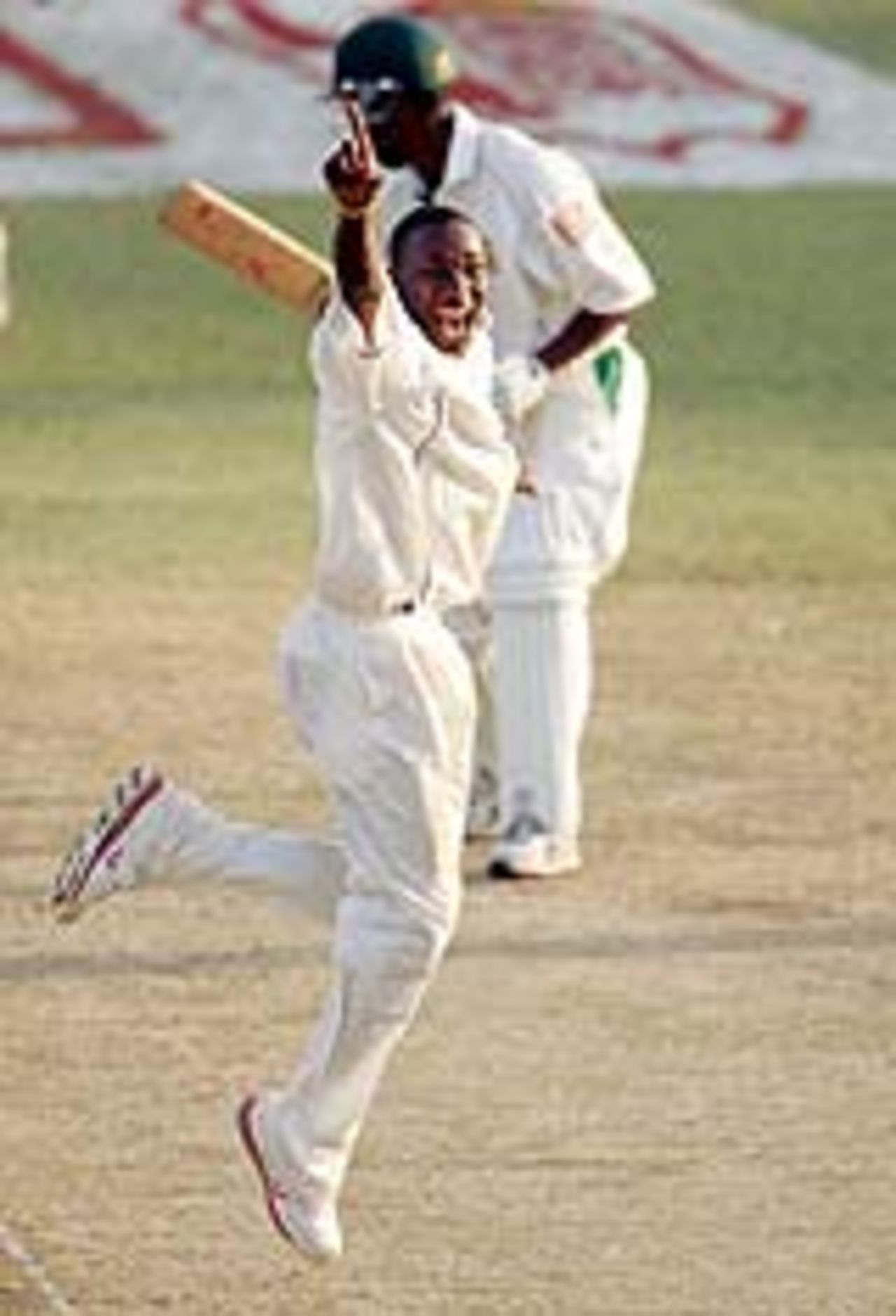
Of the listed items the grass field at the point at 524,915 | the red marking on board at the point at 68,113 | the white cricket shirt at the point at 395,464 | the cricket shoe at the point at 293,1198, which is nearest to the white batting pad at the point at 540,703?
the grass field at the point at 524,915

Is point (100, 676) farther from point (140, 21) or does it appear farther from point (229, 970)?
point (140, 21)

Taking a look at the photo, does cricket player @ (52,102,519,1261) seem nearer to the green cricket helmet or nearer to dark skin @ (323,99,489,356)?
dark skin @ (323,99,489,356)

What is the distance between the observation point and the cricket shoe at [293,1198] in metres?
9.10

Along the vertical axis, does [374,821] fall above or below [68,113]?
above

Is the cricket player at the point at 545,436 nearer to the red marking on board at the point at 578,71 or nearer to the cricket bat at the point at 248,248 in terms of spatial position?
the cricket bat at the point at 248,248

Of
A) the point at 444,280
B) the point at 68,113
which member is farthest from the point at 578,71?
the point at 444,280

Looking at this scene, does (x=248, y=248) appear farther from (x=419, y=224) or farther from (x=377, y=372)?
(x=377, y=372)

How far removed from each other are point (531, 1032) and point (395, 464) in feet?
8.19

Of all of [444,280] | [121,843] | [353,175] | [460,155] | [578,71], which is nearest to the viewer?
[353,175]

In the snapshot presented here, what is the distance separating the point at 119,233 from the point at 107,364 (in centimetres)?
394

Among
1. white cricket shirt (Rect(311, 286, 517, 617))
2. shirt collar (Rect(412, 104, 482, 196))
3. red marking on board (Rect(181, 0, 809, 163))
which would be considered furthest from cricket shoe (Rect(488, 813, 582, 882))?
red marking on board (Rect(181, 0, 809, 163))

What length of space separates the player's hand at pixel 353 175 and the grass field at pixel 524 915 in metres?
1.64

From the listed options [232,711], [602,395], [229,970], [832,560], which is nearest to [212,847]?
[229,970]

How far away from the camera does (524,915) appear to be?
12.7m
